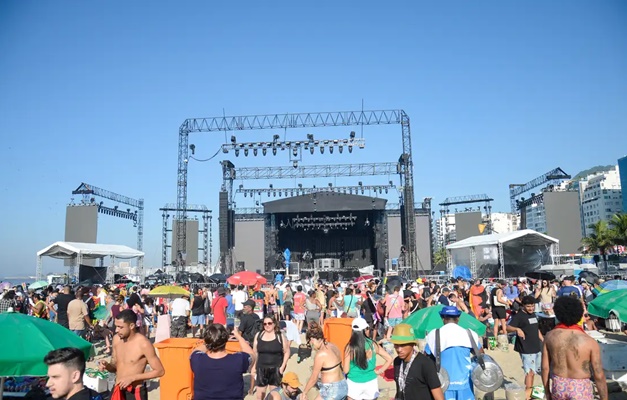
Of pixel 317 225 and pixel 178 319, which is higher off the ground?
pixel 317 225

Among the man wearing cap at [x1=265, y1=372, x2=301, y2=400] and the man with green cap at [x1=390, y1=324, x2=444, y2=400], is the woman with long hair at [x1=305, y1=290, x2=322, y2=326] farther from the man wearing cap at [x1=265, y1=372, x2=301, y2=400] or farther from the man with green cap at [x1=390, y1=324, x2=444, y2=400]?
the man with green cap at [x1=390, y1=324, x2=444, y2=400]

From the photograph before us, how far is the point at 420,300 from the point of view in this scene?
1235 cm

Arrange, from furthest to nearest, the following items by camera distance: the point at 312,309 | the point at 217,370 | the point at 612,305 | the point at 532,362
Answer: the point at 312,309 → the point at 612,305 → the point at 532,362 → the point at 217,370

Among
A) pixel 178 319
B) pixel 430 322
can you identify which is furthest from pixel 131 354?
pixel 178 319

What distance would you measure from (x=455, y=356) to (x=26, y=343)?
3697mm

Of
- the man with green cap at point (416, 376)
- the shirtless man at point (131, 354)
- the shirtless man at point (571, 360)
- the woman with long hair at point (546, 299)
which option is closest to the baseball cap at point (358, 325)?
the man with green cap at point (416, 376)

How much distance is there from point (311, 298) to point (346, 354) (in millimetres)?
7495

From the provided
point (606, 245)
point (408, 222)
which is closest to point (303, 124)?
point (408, 222)

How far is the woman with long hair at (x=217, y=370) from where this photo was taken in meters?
3.72

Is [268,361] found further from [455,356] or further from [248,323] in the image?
[248,323]

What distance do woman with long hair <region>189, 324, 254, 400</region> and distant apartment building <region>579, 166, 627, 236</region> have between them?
128586 millimetres

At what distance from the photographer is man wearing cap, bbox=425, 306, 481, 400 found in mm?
4746

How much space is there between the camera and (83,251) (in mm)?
24141

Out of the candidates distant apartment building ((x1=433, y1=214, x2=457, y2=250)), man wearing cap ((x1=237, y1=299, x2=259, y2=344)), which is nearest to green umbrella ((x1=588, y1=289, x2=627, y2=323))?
man wearing cap ((x1=237, y1=299, x2=259, y2=344))
